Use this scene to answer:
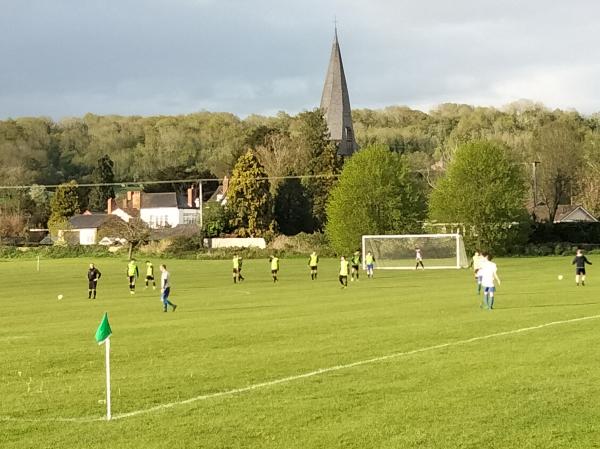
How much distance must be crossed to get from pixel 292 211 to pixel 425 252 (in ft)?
147

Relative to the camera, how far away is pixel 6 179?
15350 centimetres

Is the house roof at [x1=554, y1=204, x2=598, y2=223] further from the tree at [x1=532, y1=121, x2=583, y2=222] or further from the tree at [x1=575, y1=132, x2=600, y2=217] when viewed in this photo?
the tree at [x1=532, y1=121, x2=583, y2=222]

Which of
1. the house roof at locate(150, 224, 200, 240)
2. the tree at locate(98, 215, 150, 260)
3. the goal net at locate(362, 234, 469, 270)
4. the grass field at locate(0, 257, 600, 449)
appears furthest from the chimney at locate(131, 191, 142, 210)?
the grass field at locate(0, 257, 600, 449)

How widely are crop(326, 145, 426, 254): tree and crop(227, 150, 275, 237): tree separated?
21.1 m

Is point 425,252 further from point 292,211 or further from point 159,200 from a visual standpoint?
point 159,200

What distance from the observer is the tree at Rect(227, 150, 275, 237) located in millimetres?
104000

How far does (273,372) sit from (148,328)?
29.7ft

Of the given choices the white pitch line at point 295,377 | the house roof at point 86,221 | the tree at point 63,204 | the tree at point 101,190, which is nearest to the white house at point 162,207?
the tree at point 101,190

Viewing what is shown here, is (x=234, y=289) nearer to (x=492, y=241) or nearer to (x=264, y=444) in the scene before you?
(x=264, y=444)

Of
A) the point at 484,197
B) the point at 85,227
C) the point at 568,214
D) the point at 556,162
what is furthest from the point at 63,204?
the point at 484,197

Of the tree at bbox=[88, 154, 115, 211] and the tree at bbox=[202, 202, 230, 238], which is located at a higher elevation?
the tree at bbox=[88, 154, 115, 211]

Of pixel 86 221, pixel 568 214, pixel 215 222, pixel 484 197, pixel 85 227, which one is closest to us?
pixel 484 197

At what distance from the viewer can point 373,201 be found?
82.8 meters

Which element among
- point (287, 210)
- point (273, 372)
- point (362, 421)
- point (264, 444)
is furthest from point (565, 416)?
point (287, 210)
